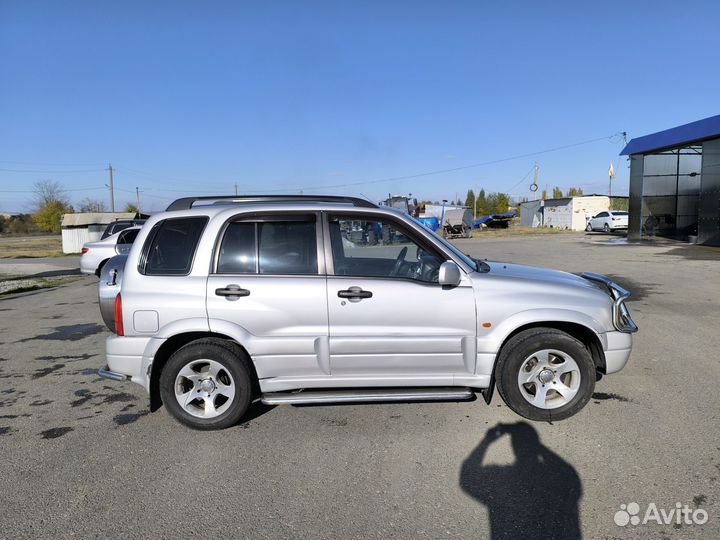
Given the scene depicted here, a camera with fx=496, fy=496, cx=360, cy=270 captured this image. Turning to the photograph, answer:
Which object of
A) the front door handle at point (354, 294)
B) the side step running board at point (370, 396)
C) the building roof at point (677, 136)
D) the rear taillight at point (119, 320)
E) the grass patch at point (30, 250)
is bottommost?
the grass patch at point (30, 250)

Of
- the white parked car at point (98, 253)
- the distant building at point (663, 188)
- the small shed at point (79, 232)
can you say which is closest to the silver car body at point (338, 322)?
the white parked car at point (98, 253)

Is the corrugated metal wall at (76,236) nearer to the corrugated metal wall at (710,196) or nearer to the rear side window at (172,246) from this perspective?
the rear side window at (172,246)

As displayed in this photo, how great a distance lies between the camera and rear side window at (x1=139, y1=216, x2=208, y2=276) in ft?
13.6

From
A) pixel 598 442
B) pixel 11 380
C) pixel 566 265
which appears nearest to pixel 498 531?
pixel 598 442

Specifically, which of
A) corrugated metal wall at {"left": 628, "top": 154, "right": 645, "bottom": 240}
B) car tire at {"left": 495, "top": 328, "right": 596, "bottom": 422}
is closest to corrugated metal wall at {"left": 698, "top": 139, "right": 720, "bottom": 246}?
corrugated metal wall at {"left": 628, "top": 154, "right": 645, "bottom": 240}

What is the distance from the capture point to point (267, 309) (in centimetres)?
400

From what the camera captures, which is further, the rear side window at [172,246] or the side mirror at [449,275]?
the rear side window at [172,246]

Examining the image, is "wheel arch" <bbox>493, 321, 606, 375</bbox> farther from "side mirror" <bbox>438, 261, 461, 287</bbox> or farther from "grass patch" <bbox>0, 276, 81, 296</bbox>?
"grass patch" <bbox>0, 276, 81, 296</bbox>

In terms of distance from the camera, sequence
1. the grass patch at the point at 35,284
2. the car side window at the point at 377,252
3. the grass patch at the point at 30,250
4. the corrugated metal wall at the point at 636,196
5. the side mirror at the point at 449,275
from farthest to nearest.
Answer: the grass patch at the point at 30,250, the corrugated metal wall at the point at 636,196, the grass patch at the point at 35,284, the car side window at the point at 377,252, the side mirror at the point at 449,275

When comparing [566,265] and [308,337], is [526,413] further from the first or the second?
[566,265]

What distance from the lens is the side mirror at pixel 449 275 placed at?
3.92 metres

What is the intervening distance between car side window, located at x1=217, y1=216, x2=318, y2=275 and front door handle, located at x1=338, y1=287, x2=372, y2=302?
32cm

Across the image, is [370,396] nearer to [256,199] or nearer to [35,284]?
[256,199]

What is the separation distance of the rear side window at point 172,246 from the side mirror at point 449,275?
6.66ft
